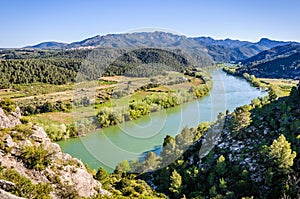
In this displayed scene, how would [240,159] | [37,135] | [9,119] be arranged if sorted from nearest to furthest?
[37,135]
[9,119]
[240,159]

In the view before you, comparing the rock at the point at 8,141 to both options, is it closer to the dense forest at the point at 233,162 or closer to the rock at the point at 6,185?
the rock at the point at 6,185

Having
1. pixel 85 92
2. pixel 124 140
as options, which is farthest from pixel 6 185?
pixel 85 92

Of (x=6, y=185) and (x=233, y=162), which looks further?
(x=233, y=162)

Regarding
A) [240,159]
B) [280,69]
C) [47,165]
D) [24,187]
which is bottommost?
[240,159]

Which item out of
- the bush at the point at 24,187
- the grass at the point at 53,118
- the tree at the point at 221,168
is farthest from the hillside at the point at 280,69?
the bush at the point at 24,187

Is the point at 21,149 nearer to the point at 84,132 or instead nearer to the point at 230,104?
the point at 84,132

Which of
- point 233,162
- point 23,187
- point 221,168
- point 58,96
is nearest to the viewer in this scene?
point 23,187

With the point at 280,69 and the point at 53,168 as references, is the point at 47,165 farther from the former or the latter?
the point at 280,69
